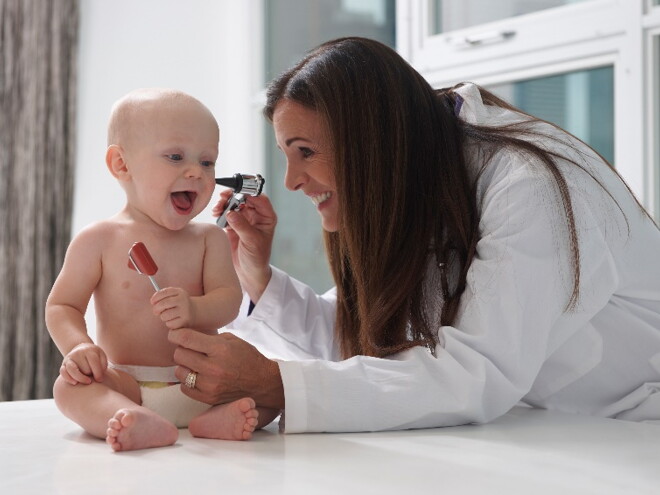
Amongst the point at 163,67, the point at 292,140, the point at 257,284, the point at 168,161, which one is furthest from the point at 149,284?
the point at 163,67

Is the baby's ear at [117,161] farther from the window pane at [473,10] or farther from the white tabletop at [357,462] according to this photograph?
the window pane at [473,10]

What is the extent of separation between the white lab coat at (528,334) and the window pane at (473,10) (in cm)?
135

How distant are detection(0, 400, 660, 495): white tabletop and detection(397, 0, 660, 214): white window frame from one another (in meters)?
1.33

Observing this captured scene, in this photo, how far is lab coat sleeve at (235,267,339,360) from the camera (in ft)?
6.27

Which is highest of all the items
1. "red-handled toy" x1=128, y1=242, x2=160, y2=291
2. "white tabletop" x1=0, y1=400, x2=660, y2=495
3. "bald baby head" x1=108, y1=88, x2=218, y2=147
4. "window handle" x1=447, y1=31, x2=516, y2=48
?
"window handle" x1=447, y1=31, x2=516, y2=48

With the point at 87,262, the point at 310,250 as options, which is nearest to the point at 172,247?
the point at 87,262

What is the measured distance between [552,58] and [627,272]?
1428 mm

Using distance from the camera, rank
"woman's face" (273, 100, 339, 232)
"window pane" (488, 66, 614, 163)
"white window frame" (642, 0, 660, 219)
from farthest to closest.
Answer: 1. "window pane" (488, 66, 614, 163)
2. "white window frame" (642, 0, 660, 219)
3. "woman's face" (273, 100, 339, 232)

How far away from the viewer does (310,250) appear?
384cm

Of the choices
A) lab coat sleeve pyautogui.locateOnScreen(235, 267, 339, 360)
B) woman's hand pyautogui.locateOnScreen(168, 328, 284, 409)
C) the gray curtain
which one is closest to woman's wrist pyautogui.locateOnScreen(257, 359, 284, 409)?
woman's hand pyautogui.locateOnScreen(168, 328, 284, 409)

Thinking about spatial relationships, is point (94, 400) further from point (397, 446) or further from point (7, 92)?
point (7, 92)

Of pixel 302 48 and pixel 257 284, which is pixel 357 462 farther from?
pixel 302 48

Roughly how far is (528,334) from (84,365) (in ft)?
2.07

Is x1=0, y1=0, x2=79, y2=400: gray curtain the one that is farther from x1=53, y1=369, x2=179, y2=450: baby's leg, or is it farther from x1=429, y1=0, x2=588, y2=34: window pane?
x1=53, y1=369, x2=179, y2=450: baby's leg
